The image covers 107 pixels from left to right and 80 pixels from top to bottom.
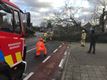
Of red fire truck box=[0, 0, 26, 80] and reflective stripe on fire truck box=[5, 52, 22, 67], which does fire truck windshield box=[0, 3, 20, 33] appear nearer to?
red fire truck box=[0, 0, 26, 80]

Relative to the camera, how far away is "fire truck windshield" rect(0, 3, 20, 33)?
870 cm

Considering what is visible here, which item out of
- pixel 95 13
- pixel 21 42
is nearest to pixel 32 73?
pixel 21 42

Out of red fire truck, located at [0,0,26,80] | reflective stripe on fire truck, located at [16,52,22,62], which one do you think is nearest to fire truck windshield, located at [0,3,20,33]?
red fire truck, located at [0,0,26,80]

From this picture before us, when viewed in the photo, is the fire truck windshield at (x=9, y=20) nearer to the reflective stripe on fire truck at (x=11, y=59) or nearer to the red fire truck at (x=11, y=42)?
the red fire truck at (x=11, y=42)

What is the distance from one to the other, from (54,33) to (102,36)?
32.6 ft

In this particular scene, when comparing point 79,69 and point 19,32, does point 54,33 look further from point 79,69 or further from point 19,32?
point 19,32

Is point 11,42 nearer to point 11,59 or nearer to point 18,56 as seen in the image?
point 11,59

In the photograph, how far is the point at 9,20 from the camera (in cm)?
934

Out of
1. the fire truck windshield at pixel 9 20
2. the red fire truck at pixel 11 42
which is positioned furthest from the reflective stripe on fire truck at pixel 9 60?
Result: the fire truck windshield at pixel 9 20

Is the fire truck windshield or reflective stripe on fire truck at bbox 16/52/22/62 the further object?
reflective stripe on fire truck at bbox 16/52/22/62

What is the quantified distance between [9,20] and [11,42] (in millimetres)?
666

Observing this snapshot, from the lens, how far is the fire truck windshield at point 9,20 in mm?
8703

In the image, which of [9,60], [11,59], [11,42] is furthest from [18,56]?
[9,60]

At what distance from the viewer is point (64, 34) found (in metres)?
58.7
